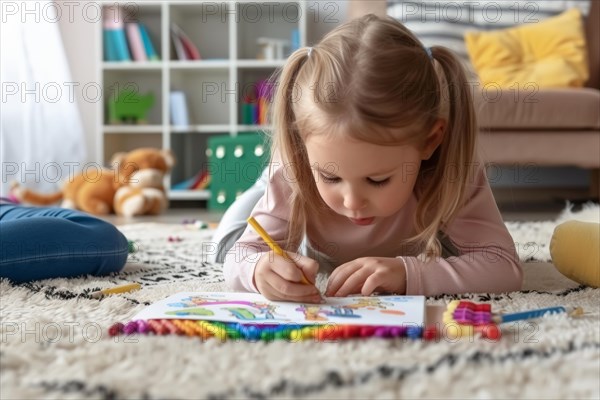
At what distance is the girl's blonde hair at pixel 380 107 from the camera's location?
2.79 ft

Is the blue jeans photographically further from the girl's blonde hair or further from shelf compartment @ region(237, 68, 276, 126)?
shelf compartment @ region(237, 68, 276, 126)

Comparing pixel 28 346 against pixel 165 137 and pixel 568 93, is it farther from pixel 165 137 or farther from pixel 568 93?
pixel 165 137

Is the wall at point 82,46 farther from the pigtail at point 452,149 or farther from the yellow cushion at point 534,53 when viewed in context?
the pigtail at point 452,149


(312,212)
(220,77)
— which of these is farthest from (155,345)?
(220,77)

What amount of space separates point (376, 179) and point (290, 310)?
190 millimetres

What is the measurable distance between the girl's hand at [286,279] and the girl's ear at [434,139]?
8.5 inches

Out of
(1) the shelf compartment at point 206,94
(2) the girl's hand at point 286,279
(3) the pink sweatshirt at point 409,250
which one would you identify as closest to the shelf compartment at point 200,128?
(1) the shelf compartment at point 206,94

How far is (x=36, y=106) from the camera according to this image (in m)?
3.14

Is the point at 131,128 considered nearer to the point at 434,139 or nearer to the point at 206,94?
the point at 206,94

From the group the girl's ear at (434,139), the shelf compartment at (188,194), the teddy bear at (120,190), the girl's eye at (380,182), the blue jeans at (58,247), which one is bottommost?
the shelf compartment at (188,194)

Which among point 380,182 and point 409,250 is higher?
point 380,182

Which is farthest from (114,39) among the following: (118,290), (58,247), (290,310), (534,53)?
(290,310)

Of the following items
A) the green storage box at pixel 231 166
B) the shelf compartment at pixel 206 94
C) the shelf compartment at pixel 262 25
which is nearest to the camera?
the green storage box at pixel 231 166

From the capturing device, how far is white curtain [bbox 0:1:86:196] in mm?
3006
